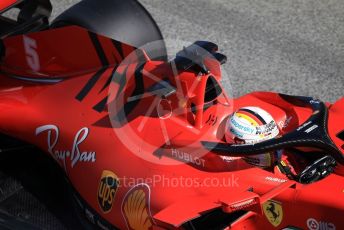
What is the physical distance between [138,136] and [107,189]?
35 centimetres

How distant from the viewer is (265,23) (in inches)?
258

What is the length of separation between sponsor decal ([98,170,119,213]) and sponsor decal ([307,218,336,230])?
1112mm

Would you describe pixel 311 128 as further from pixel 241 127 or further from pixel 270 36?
pixel 270 36

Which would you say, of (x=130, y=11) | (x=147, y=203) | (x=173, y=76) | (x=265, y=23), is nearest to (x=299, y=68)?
(x=265, y=23)

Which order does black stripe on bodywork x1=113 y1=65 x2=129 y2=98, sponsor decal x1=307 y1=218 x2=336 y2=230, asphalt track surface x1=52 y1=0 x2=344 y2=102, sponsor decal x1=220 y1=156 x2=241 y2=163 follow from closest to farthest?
sponsor decal x1=307 y1=218 x2=336 y2=230 < sponsor decal x1=220 y1=156 x2=241 y2=163 < black stripe on bodywork x1=113 y1=65 x2=129 y2=98 < asphalt track surface x1=52 y1=0 x2=344 y2=102

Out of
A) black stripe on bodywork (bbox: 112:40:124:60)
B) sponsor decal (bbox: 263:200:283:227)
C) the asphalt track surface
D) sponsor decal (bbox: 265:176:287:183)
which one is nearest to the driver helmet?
sponsor decal (bbox: 265:176:287:183)

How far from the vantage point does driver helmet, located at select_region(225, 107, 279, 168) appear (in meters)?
3.55

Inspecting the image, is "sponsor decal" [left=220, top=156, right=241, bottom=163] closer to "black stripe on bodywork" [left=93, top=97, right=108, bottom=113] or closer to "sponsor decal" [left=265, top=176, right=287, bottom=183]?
"sponsor decal" [left=265, top=176, right=287, bottom=183]

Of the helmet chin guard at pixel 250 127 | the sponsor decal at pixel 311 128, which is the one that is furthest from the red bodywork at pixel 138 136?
the sponsor decal at pixel 311 128

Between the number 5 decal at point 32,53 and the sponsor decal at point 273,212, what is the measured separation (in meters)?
1.90

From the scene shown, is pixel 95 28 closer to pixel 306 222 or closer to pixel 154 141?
pixel 154 141

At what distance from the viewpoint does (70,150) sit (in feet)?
13.4

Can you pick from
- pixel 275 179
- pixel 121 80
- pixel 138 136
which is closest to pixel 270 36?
pixel 121 80

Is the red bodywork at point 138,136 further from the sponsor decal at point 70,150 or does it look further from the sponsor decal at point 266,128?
the sponsor decal at point 266,128
